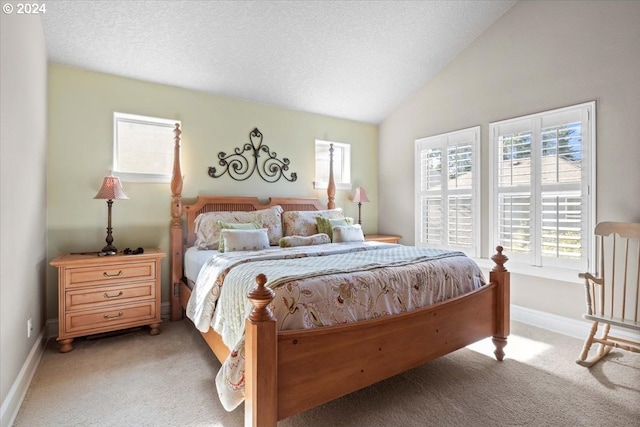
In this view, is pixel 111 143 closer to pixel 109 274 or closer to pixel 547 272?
pixel 109 274

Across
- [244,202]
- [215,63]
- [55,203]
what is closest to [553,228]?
[244,202]

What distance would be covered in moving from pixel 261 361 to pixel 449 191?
3.30 m

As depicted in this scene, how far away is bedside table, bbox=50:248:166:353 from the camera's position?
8.34ft

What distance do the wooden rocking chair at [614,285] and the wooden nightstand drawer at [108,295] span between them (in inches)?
136

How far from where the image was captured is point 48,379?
2.15 m

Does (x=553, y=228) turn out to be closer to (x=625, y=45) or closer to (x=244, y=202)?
(x=625, y=45)

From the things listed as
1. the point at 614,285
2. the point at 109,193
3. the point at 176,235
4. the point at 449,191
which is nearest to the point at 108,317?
the point at 176,235

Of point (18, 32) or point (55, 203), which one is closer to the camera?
point (18, 32)

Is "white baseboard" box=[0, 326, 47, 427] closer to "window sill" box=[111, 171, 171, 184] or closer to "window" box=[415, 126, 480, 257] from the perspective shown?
"window sill" box=[111, 171, 171, 184]

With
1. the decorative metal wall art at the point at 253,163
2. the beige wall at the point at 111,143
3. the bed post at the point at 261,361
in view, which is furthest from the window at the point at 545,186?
the bed post at the point at 261,361

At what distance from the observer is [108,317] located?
2.70m

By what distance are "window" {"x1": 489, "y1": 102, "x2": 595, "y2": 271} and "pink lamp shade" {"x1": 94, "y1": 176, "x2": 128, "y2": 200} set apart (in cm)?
367

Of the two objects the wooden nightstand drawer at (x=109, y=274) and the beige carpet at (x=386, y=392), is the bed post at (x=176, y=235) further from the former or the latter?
the beige carpet at (x=386, y=392)

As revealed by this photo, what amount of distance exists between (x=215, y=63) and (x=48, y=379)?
114 inches
